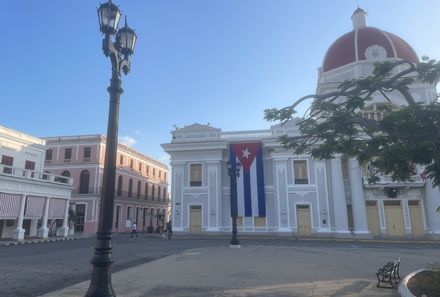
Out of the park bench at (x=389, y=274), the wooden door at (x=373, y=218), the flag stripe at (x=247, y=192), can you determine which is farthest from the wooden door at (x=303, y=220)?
the park bench at (x=389, y=274)

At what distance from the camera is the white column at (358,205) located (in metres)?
29.6

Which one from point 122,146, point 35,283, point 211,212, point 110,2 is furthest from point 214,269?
point 122,146

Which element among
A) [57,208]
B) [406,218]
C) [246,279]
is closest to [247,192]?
[406,218]

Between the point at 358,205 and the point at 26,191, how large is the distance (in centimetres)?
2632

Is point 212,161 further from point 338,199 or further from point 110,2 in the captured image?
point 110,2

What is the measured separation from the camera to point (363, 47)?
33.6m

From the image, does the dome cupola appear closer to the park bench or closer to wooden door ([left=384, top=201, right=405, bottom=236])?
wooden door ([left=384, top=201, right=405, bottom=236])

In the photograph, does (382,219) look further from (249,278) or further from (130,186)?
(130,186)

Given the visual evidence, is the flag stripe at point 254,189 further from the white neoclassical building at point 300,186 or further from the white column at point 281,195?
the white column at point 281,195

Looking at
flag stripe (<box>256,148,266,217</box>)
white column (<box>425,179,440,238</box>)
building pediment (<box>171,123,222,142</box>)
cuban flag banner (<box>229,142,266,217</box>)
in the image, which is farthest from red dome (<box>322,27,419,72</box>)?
building pediment (<box>171,123,222,142</box>)

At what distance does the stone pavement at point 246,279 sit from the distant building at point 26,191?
1751 centimetres

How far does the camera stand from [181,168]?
3447cm

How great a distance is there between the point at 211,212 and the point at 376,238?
46.2ft

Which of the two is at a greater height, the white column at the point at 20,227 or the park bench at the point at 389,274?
the white column at the point at 20,227
